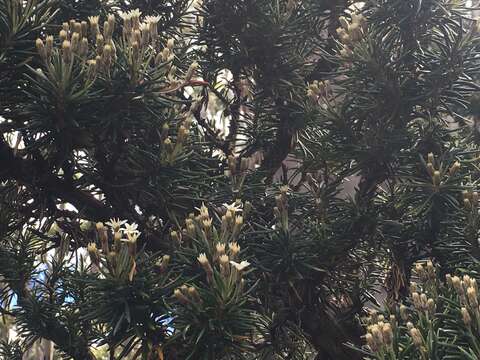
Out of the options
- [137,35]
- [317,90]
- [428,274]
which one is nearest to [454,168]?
[428,274]

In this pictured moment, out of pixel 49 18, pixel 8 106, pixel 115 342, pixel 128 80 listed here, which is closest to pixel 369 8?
pixel 128 80

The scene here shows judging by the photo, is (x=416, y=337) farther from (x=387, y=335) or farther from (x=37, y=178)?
(x=37, y=178)

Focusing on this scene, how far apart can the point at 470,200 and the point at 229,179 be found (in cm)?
102

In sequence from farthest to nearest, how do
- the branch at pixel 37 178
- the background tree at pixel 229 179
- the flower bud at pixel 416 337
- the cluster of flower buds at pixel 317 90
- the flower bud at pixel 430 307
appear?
1. the cluster of flower buds at pixel 317 90
2. the branch at pixel 37 178
3. the background tree at pixel 229 179
4. the flower bud at pixel 430 307
5. the flower bud at pixel 416 337

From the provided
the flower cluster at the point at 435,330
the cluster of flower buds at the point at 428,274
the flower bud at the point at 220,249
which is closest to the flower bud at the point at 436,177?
the cluster of flower buds at the point at 428,274

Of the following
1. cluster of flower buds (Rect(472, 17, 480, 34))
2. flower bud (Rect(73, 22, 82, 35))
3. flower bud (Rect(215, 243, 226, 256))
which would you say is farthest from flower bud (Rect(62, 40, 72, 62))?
cluster of flower buds (Rect(472, 17, 480, 34))

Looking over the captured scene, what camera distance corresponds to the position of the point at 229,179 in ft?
9.44

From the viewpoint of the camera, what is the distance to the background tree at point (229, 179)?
217 centimetres

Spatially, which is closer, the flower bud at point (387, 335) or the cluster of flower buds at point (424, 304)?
the flower bud at point (387, 335)

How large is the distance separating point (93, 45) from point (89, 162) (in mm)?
530

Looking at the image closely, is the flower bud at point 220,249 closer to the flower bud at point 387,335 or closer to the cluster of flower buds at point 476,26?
the flower bud at point 387,335

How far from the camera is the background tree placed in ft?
7.13

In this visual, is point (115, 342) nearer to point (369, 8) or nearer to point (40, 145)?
point (40, 145)

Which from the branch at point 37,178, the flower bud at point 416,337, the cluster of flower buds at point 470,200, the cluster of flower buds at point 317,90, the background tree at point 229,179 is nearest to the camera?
the flower bud at point 416,337
